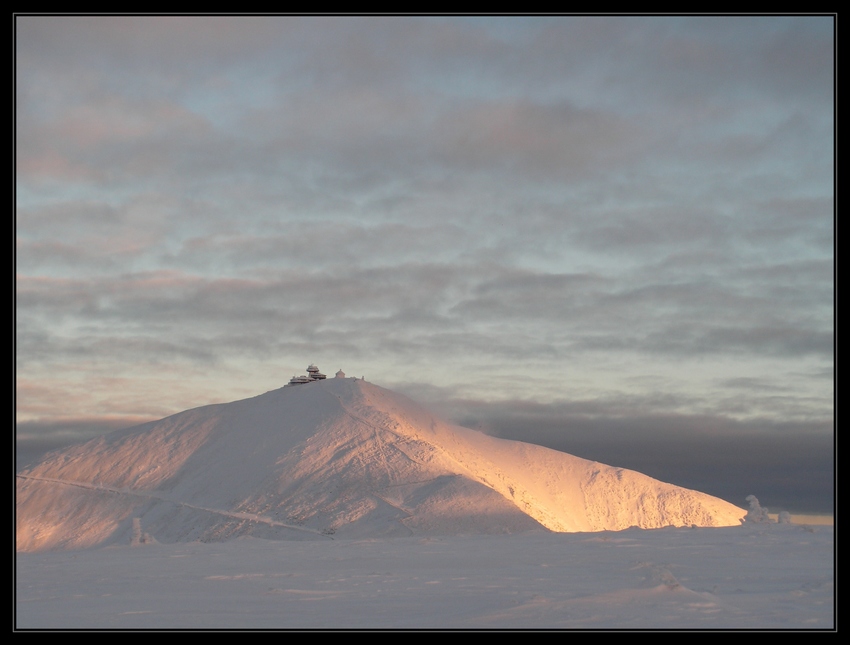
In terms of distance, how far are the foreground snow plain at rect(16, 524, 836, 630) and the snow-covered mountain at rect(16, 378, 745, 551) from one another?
19018 millimetres

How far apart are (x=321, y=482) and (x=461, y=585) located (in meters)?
42.8

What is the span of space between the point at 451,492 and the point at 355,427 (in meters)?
15.8

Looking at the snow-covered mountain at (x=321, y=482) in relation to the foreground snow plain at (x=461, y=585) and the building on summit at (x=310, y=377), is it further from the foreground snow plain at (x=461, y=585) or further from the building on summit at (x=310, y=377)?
the foreground snow plain at (x=461, y=585)

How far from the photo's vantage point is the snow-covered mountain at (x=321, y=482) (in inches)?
2554

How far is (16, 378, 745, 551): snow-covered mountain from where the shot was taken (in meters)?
64.9

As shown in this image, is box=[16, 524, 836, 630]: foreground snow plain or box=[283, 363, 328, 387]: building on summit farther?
box=[283, 363, 328, 387]: building on summit

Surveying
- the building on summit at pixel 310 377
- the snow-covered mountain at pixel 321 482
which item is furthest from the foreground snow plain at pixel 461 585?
the building on summit at pixel 310 377

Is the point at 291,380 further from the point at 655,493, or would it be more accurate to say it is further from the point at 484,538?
the point at 484,538

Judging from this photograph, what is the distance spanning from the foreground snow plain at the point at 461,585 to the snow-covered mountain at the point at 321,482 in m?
19.0

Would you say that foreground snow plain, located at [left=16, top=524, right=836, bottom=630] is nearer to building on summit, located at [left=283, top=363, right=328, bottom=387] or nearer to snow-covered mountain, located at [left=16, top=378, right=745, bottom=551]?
snow-covered mountain, located at [left=16, top=378, right=745, bottom=551]

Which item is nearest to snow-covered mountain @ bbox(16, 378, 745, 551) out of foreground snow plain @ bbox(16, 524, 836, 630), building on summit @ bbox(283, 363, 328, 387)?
building on summit @ bbox(283, 363, 328, 387)

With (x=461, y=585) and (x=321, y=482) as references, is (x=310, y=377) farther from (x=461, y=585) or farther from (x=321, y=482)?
(x=461, y=585)

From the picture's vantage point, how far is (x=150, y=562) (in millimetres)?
40000

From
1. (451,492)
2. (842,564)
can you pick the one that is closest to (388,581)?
(842,564)
